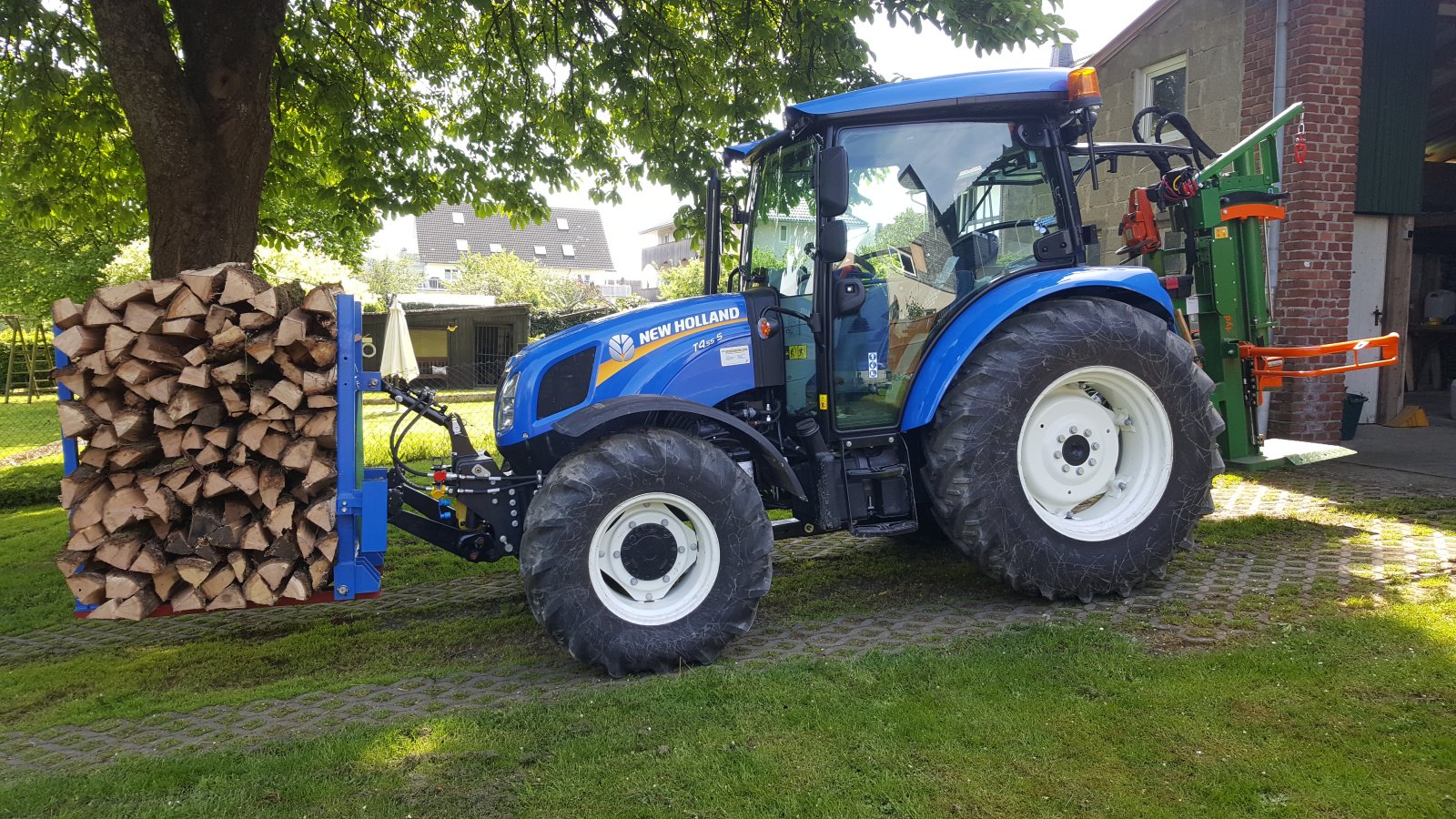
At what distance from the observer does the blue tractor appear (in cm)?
423

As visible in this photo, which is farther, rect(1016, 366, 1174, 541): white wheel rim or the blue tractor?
rect(1016, 366, 1174, 541): white wheel rim

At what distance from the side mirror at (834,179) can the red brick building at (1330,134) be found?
272 inches

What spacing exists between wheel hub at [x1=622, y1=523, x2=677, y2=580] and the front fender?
4.32ft

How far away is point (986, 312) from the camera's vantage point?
4656 millimetres

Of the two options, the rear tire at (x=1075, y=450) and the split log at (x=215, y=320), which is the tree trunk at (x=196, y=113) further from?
the rear tire at (x=1075, y=450)

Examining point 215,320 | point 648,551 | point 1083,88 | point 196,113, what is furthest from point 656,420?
point 196,113

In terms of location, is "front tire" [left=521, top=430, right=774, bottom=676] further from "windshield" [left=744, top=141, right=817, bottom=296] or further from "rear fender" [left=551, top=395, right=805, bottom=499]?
"windshield" [left=744, top=141, right=817, bottom=296]

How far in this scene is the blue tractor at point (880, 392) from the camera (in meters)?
Answer: 4.23

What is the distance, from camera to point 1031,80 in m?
4.75

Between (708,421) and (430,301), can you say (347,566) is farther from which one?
(430,301)

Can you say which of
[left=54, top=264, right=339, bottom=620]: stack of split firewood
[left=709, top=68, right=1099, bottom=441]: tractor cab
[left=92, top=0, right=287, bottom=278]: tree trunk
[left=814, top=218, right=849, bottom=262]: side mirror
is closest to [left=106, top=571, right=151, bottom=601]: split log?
[left=54, top=264, right=339, bottom=620]: stack of split firewood

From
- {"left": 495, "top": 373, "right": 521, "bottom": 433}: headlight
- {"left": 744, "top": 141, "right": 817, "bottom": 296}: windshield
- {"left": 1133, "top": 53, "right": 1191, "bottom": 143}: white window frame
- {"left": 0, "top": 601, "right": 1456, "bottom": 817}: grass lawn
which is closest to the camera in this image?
{"left": 0, "top": 601, "right": 1456, "bottom": 817}: grass lawn

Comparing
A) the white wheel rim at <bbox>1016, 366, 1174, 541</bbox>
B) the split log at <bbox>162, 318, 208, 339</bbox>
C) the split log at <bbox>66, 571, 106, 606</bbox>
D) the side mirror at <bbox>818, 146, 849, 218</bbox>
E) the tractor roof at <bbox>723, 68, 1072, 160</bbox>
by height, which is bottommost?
the split log at <bbox>66, 571, 106, 606</bbox>

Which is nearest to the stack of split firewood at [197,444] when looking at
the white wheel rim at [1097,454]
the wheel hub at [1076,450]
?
the white wheel rim at [1097,454]
